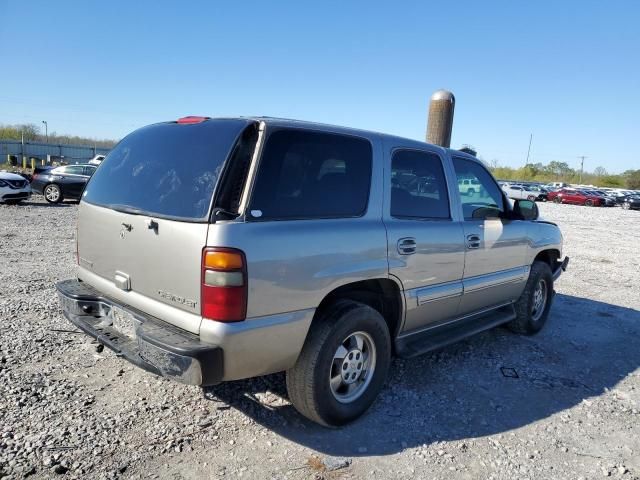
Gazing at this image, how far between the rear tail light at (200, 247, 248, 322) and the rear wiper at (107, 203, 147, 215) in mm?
645

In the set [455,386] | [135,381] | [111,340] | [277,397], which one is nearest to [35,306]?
[135,381]

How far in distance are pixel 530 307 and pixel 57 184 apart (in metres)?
15.7

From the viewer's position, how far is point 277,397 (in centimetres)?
332

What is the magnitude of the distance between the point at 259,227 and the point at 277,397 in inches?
58.8

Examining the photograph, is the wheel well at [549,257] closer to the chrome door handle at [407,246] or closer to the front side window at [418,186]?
the front side window at [418,186]

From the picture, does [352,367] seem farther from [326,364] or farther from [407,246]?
[407,246]

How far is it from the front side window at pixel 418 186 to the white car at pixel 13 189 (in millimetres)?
14345

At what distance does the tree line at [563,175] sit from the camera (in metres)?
74.7

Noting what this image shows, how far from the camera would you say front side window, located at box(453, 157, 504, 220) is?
4027mm

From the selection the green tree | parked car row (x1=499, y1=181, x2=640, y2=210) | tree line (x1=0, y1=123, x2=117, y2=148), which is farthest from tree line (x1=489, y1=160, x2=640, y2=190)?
tree line (x1=0, y1=123, x2=117, y2=148)

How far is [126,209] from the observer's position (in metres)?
2.84

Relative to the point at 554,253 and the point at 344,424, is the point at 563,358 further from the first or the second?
the point at 344,424

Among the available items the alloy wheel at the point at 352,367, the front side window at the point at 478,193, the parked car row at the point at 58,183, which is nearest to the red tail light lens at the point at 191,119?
the alloy wheel at the point at 352,367

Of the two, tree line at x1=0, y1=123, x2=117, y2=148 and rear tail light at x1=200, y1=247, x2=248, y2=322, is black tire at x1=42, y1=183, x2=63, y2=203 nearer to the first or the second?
rear tail light at x1=200, y1=247, x2=248, y2=322
